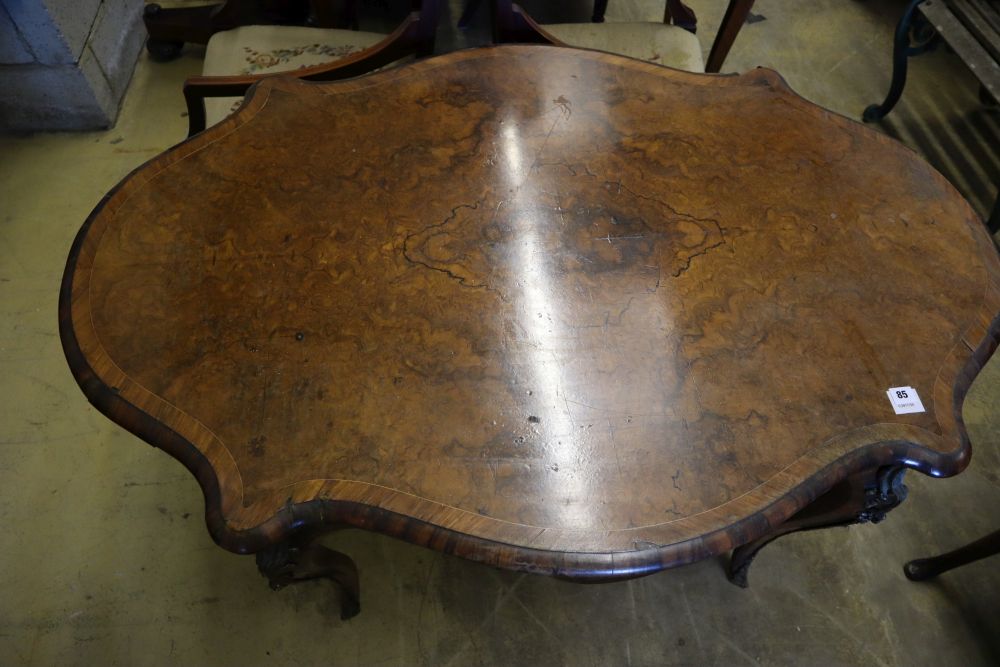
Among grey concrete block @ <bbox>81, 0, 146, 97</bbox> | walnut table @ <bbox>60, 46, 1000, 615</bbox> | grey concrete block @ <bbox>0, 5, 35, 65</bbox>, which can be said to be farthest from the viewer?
→ grey concrete block @ <bbox>81, 0, 146, 97</bbox>

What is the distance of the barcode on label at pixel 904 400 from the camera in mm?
1084

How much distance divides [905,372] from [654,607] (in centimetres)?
83

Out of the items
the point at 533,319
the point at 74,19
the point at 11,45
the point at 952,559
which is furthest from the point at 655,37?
the point at 11,45

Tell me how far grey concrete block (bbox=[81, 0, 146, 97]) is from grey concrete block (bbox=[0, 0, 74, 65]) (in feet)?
0.45

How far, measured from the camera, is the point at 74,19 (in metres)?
2.19

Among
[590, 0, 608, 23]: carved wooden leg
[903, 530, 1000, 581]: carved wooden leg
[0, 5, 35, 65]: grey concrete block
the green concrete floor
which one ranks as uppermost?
[590, 0, 608, 23]: carved wooden leg

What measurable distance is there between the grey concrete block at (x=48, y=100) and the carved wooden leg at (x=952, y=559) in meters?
2.90

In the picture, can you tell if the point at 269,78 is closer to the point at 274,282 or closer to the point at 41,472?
the point at 274,282

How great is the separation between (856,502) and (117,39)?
9.27 feet

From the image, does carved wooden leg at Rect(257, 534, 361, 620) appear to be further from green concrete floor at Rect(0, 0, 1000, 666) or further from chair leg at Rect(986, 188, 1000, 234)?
chair leg at Rect(986, 188, 1000, 234)

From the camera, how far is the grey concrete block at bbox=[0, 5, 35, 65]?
207 centimetres

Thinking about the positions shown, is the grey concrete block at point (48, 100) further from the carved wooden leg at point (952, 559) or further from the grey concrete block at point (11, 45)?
the carved wooden leg at point (952, 559)

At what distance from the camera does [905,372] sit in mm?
1119

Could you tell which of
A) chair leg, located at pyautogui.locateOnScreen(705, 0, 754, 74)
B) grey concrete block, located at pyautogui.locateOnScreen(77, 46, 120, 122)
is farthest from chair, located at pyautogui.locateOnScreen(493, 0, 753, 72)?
grey concrete block, located at pyautogui.locateOnScreen(77, 46, 120, 122)
